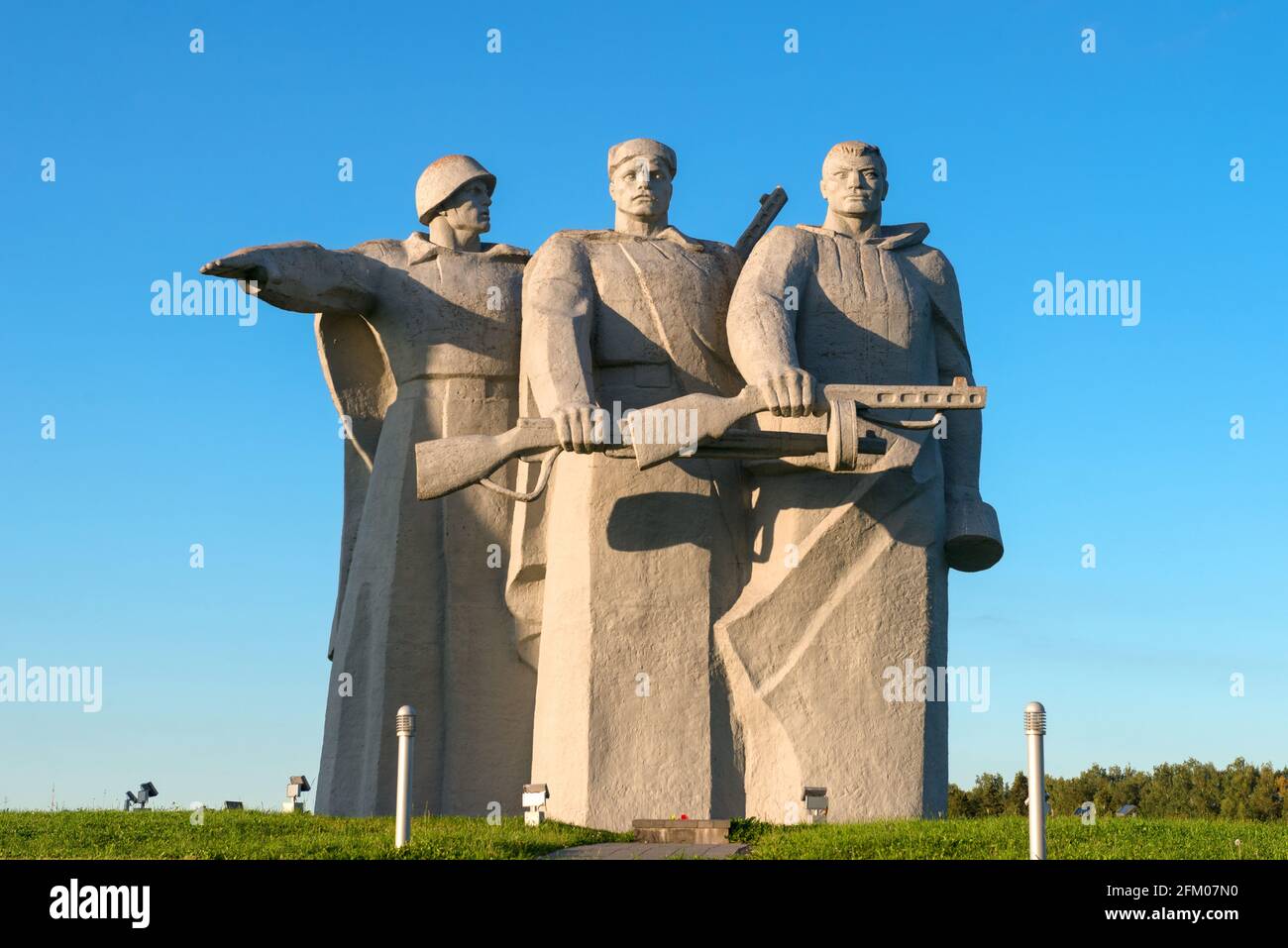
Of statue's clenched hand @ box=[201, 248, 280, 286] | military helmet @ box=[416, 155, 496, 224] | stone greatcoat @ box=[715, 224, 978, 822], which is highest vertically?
military helmet @ box=[416, 155, 496, 224]

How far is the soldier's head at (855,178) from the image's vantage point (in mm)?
13148

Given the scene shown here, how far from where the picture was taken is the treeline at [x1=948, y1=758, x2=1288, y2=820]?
81.0 ft

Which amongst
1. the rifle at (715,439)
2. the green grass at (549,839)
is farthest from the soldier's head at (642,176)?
the green grass at (549,839)

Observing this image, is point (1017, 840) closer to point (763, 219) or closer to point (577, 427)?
point (577, 427)

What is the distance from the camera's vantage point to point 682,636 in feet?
41.5

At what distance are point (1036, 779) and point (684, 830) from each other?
2876 millimetres

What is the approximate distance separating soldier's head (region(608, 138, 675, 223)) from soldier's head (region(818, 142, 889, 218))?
3.67 feet

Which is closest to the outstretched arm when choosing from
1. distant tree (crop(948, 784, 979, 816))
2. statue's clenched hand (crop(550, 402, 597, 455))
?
statue's clenched hand (crop(550, 402, 597, 455))

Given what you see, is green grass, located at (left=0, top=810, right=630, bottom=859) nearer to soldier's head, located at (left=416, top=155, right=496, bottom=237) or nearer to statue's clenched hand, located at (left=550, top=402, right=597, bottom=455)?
statue's clenched hand, located at (left=550, top=402, right=597, bottom=455)

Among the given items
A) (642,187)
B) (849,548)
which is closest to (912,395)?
(849,548)

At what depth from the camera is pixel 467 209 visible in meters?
14.4

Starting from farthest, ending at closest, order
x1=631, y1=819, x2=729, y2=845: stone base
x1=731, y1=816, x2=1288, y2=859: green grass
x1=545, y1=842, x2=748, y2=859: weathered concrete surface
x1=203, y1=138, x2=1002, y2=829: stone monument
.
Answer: x1=203, y1=138, x2=1002, y2=829: stone monument, x1=631, y1=819, x2=729, y2=845: stone base, x1=545, y1=842, x2=748, y2=859: weathered concrete surface, x1=731, y1=816, x2=1288, y2=859: green grass

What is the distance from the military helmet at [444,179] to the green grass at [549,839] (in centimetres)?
472
